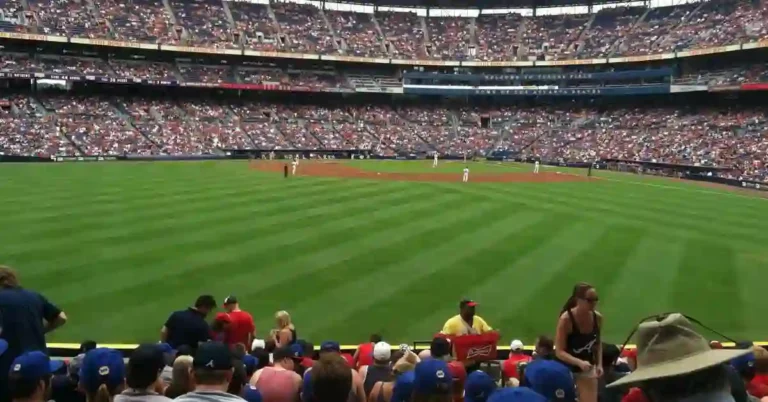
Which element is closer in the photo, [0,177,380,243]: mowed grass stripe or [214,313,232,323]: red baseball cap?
[214,313,232,323]: red baseball cap

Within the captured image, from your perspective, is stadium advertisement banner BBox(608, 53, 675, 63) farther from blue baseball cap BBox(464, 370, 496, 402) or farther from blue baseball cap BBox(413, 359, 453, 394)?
blue baseball cap BBox(413, 359, 453, 394)

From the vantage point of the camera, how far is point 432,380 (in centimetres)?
434

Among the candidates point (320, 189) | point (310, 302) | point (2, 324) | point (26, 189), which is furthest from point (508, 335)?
point (26, 189)

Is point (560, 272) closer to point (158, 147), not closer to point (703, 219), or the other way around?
point (703, 219)

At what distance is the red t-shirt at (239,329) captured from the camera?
906cm

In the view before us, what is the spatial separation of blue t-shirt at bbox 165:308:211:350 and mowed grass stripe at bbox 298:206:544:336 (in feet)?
15.3

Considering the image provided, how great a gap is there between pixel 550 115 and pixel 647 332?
81.1m

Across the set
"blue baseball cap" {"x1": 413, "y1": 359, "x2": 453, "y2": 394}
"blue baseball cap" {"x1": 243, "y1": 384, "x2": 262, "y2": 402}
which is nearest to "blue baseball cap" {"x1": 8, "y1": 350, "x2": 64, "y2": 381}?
"blue baseball cap" {"x1": 243, "y1": 384, "x2": 262, "y2": 402}

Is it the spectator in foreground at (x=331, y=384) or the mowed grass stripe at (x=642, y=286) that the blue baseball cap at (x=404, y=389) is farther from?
the mowed grass stripe at (x=642, y=286)

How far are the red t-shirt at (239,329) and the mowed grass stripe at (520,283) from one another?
12.8 feet

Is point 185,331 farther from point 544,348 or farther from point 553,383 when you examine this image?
point 553,383

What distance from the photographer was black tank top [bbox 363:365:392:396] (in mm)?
6621

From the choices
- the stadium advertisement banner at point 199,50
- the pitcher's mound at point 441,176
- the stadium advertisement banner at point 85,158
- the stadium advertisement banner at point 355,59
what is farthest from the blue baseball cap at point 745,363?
the stadium advertisement banner at point 355,59

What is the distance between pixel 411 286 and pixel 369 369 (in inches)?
344
